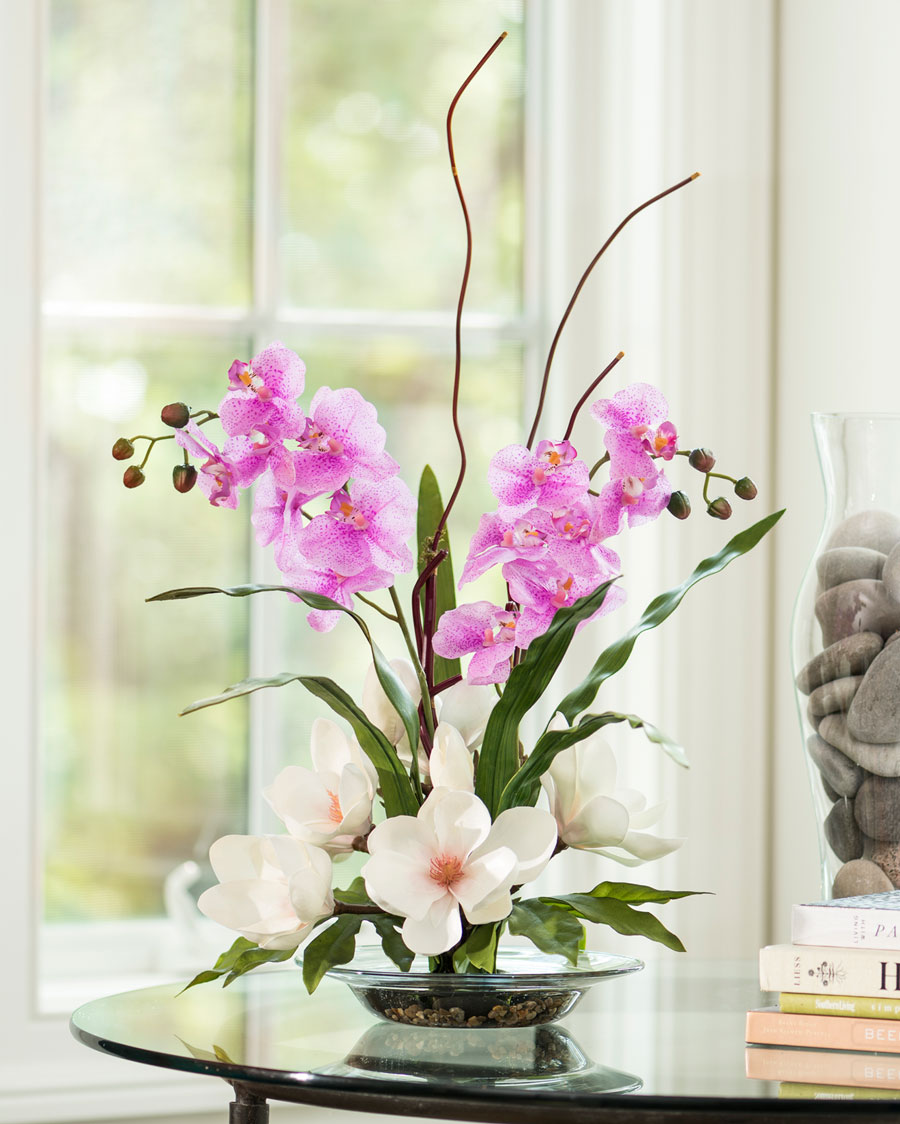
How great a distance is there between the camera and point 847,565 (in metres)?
1.05

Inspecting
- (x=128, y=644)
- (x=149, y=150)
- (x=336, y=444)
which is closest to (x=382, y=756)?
(x=336, y=444)

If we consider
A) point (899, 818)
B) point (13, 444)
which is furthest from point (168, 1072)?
point (899, 818)

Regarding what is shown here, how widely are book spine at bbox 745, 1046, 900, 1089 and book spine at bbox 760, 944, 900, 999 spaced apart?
0.04 metres

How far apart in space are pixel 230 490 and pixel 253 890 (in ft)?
0.84

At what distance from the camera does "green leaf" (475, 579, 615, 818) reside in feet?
3.10

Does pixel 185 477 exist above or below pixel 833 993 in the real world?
above

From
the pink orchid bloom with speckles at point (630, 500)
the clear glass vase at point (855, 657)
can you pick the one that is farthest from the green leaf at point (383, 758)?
the clear glass vase at point (855, 657)

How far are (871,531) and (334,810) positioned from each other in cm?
44

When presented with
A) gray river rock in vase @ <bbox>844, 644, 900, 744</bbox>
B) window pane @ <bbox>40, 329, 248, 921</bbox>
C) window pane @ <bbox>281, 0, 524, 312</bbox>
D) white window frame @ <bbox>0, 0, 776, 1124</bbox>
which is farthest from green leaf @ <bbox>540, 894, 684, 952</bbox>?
window pane @ <bbox>281, 0, 524, 312</bbox>

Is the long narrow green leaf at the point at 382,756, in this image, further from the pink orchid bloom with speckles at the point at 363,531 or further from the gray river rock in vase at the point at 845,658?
the gray river rock in vase at the point at 845,658

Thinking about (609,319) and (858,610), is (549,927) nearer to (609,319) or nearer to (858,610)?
(858,610)

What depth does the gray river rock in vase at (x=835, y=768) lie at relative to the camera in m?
1.02

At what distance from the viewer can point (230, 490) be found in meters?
0.92

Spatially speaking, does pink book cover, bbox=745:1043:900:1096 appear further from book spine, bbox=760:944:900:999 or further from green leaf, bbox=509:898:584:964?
green leaf, bbox=509:898:584:964
